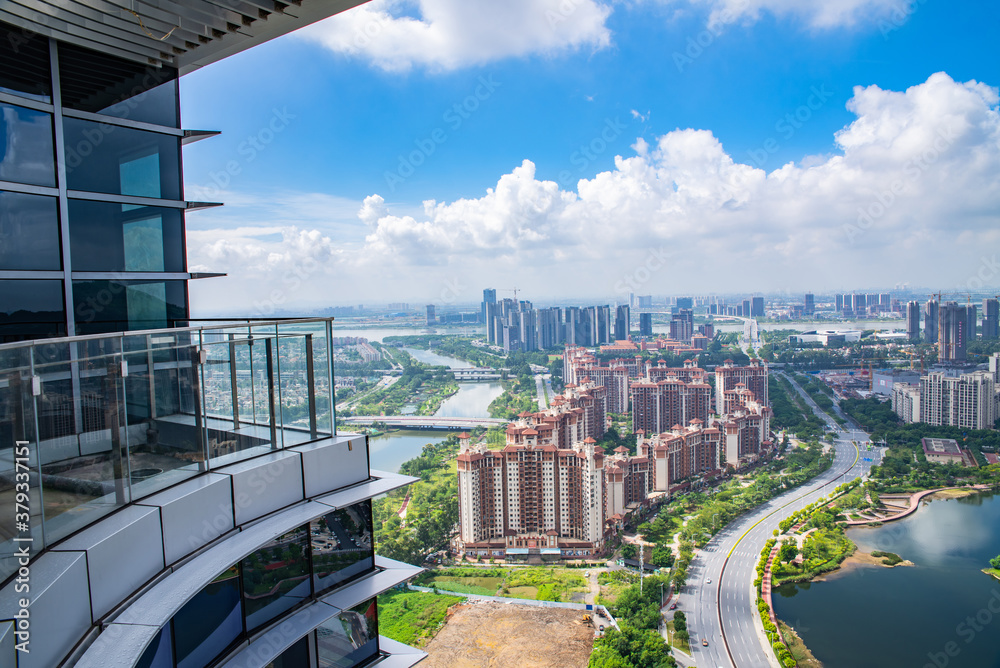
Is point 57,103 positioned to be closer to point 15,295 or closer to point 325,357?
point 15,295

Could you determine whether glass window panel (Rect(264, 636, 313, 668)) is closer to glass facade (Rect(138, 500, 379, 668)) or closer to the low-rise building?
glass facade (Rect(138, 500, 379, 668))

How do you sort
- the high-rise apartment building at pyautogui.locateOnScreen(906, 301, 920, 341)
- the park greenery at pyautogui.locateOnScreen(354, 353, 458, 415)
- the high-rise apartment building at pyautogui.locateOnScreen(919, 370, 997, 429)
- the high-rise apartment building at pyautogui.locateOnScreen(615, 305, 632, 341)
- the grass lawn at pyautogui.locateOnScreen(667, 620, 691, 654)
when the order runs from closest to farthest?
the grass lawn at pyautogui.locateOnScreen(667, 620, 691, 654) < the high-rise apartment building at pyautogui.locateOnScreen(919, 370, 997, 429) < the park greenery at pyautogui.locateOnScreen(354, 353, 458, 415) < the high-rise apartment building at pyautogui.locateOnScreen(906, 301, 920, 341) < the high-rise apartment building at pyautogui.locateOnScreen(615, 305, 632, 341)

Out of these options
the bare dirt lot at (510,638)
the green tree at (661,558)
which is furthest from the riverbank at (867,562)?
the bare dirt lot at (510,638)

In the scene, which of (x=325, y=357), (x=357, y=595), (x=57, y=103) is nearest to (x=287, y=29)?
(x=57, y=103)

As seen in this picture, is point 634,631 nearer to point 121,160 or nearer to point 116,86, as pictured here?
point 121,160

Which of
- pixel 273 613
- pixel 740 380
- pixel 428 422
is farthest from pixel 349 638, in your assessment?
pixel 740 380

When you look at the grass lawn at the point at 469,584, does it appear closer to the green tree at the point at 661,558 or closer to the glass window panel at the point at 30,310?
the green tree at the point at 661,558

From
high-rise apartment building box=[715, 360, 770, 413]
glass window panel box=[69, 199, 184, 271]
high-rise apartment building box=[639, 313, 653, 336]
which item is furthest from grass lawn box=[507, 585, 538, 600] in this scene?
high-rise apartment building box=[639, 313, 653, 336]
